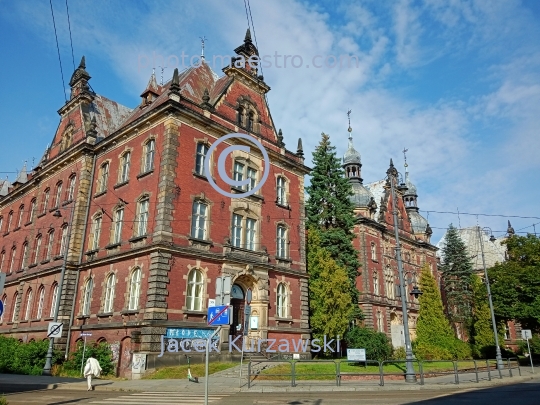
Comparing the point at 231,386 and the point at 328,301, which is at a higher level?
the point at 328,301

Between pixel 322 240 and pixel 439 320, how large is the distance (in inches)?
711

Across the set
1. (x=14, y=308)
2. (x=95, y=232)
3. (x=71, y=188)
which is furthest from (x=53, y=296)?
(x=71, y=188)

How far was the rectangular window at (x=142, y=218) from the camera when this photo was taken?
24922 millimetres

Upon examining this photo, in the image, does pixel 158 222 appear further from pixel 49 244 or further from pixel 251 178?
pixel 49 244

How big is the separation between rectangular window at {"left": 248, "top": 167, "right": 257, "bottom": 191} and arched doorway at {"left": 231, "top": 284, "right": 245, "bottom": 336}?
665 centimetres

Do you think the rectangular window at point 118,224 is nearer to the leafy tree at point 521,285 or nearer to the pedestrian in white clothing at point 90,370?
the pedestrian in white clothing at point 90,370

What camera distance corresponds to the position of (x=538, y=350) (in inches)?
1645

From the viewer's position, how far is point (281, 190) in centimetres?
3284

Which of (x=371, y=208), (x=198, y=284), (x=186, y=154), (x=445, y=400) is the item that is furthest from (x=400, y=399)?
(x=371, y=208)

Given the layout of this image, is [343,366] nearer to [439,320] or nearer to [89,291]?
[89,291]

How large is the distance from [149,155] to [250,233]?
813 cm

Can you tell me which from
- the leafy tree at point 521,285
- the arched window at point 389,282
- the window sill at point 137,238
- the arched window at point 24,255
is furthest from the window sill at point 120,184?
the arched window at point 389,282

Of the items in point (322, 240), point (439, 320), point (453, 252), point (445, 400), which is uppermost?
point (453, 252)

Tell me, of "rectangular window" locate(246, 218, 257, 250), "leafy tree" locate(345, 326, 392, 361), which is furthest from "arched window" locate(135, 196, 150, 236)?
"leafy tree" locate(345, 326, 392, 361)
